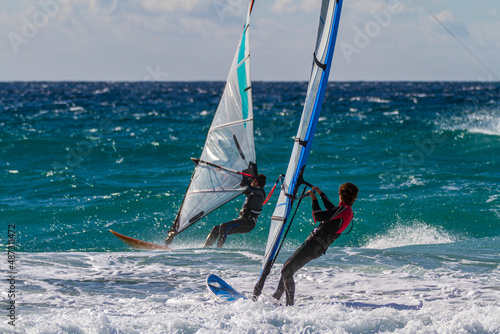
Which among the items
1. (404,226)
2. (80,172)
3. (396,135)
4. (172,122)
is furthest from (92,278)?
(172,122)

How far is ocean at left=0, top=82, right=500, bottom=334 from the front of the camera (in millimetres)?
5785

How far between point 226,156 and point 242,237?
2929 mm

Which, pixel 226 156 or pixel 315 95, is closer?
pixel 315 95

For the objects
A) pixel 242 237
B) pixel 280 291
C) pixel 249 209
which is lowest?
pixel 242 237

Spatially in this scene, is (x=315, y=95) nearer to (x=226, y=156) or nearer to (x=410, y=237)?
(x=226, y=156)

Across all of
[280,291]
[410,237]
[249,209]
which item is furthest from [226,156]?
[410,237]

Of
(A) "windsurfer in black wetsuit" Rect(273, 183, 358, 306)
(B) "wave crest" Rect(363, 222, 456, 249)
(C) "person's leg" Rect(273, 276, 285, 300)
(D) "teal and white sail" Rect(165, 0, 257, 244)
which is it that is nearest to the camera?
(A) "windsurfer in black wetsuit" Rect(273, 183, 358, 306)

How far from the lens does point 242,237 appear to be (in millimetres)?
11281

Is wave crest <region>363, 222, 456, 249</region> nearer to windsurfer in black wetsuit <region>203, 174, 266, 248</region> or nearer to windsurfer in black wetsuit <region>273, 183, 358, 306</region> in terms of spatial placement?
windsurfer in black wetsuit <region>203, 174, 266, 248</region>

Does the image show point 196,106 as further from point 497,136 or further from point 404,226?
point 404,226

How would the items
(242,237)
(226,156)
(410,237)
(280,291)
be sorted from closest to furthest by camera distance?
(280,291) < (226,156) < (242,237) < (410,237)

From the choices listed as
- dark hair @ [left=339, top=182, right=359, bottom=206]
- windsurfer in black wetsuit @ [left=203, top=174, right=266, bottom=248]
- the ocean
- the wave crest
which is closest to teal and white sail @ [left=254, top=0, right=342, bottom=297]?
dark hair @ [left=339, top=182, right=359, bottom=206]

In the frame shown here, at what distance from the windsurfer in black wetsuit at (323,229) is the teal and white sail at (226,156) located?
9.69 feet

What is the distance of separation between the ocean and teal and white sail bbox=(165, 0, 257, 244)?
950mm
